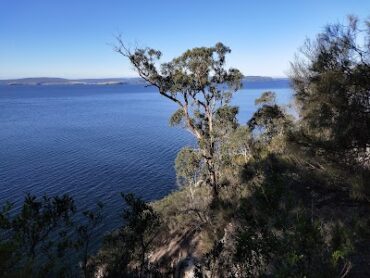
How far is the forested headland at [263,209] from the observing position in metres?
7.48

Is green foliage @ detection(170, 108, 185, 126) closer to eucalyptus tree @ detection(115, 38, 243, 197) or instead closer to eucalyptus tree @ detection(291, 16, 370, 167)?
eucalyptus tree @ detection(115, 38, 243, 197)

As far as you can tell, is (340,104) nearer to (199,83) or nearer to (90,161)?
(199,83)

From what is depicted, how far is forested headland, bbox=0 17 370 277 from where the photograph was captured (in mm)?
7480

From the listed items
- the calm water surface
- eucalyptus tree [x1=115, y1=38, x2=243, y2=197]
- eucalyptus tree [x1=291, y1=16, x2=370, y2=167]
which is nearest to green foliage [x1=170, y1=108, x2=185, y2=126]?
eucalyptus tree [x1=115, y1=38, x2=243, y2=197]

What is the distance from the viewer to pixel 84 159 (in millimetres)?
49906

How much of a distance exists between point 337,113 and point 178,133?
6017cm

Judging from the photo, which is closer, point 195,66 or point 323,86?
point 323,86

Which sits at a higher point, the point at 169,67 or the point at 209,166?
the point at 169,67

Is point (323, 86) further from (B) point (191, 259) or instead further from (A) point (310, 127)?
(B) point (191, 259)

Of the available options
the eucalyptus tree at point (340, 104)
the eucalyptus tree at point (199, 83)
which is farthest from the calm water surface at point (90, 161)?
the eucalyptus tree at point (340, 104)

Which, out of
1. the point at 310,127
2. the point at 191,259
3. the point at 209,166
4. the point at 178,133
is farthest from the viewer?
the point at 178,133

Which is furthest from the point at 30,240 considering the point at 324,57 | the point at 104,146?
the point at 104,146

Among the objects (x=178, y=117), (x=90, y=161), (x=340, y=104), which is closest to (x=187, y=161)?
(x=178, y=117)

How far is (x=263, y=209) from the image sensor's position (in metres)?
7.92
